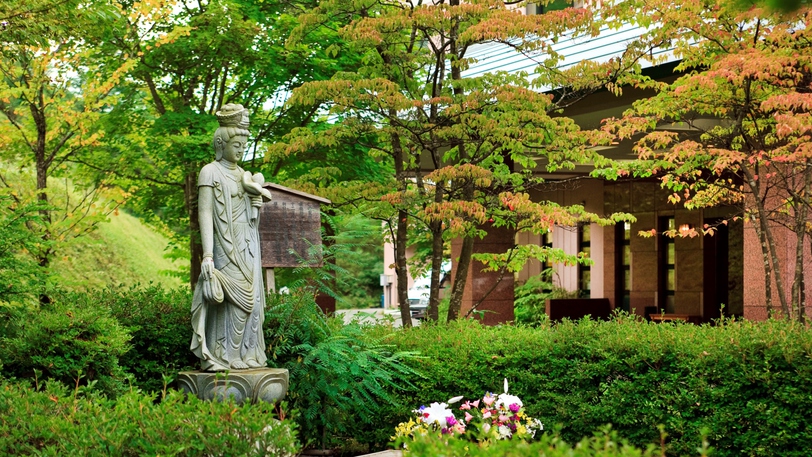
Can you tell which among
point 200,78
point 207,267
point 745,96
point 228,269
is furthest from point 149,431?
point 200,78

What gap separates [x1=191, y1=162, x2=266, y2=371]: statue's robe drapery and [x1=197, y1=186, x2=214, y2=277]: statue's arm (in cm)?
5

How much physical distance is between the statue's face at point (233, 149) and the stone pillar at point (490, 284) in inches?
395

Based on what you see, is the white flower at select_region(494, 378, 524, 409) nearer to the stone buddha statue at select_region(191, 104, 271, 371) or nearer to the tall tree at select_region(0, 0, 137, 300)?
the stone buddha statue at select_region(191, 104, 271, 371)

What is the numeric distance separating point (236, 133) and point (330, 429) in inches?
127

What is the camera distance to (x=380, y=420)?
9.39 m

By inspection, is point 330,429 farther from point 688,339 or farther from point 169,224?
point 169,224

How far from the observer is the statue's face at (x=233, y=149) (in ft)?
27.3

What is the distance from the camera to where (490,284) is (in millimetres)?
18484

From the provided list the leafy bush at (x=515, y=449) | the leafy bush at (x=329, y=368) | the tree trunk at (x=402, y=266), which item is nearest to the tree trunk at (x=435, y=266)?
the tree trunk at (x=402, y=266)

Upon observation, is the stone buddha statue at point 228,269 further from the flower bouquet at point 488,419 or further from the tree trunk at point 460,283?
the tree trunk at point 460,283

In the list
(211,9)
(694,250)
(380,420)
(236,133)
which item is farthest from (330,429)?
(694,250)

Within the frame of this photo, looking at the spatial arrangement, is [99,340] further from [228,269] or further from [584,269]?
[584,269]

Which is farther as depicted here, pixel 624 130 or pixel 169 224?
pixel 169 224

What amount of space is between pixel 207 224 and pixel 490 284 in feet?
36.6
